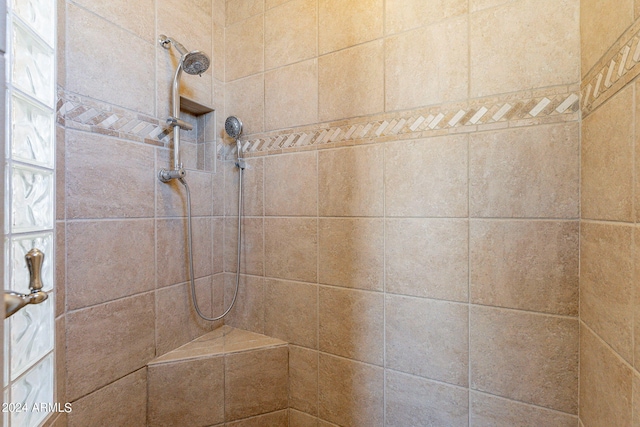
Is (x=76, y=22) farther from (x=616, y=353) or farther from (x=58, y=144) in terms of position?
(x=616, y=353)

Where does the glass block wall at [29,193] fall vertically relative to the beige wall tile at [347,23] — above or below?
below

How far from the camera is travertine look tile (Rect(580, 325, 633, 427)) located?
0.64 m

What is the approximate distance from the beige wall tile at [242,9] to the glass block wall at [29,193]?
2.91ft

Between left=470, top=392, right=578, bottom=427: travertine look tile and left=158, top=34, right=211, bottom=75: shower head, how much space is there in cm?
164

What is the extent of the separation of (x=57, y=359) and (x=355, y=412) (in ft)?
3.50

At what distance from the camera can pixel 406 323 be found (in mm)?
1118

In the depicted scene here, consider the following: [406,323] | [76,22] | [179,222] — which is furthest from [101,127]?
[406,323]

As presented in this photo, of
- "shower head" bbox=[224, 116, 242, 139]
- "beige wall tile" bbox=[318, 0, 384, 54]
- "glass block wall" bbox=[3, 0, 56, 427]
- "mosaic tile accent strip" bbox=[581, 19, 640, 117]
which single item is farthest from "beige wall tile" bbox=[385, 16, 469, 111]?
"glass block wall" bbox=[3, 0, 56, 427]

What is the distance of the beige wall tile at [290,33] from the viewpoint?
4.38 ft

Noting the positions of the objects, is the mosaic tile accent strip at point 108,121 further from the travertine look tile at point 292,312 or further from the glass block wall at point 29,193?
the travertine look tile at point 292,312

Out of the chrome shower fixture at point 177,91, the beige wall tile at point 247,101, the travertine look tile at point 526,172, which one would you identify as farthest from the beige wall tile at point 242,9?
the travertine look tile at point 526,172

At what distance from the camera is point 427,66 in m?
1.09

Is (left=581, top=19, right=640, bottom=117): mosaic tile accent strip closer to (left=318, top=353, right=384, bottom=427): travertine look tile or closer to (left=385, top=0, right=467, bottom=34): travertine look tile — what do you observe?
(left=385, top=0, right=467, bottom=34): travertine look tile

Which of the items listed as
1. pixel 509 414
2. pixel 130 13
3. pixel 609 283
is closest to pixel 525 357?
pixel 509 414
